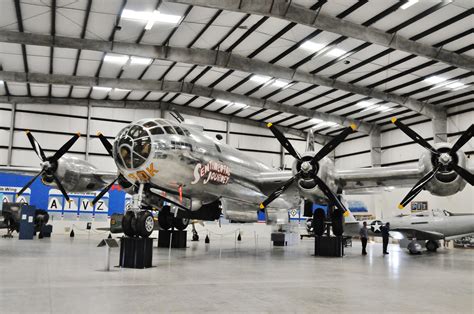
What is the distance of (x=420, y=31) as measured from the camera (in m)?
21.7

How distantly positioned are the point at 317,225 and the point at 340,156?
101 ft

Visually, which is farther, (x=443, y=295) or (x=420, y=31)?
(x=420, y=31)

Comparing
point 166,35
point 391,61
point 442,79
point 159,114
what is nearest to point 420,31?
point 391,61

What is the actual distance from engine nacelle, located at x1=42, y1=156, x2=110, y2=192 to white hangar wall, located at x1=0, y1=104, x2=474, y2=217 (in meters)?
18.6

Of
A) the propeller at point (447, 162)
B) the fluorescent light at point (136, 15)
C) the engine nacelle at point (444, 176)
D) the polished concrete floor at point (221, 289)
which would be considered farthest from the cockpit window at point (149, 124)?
the engine nacelle at point (444, 176)

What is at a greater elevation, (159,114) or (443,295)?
(159,114)

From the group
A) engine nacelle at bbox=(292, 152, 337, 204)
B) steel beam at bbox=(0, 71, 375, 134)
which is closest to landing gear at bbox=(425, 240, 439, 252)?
engine nacelle at bbox=(292, 152, 337, 204)

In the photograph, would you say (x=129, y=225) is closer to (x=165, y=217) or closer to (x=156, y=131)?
(x=156, y=131)

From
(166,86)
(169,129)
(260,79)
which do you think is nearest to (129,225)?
(169,129)

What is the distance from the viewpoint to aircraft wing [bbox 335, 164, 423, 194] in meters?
15.9

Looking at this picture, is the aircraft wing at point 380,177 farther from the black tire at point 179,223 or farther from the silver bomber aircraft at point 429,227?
the black tire at point 179,223

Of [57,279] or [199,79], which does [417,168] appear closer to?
[57,279]

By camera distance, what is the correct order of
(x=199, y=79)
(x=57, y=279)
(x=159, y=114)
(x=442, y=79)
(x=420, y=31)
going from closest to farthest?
1. (x=57, y=279)
2. (x=420, y=31)
3. (x=442, y=79)
4. (x=199, y=79)
5. (x=159, y=114)

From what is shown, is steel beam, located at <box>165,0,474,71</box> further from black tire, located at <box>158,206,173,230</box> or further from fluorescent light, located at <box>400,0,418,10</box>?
black tire, located at <box>158,206,173,230</box>
